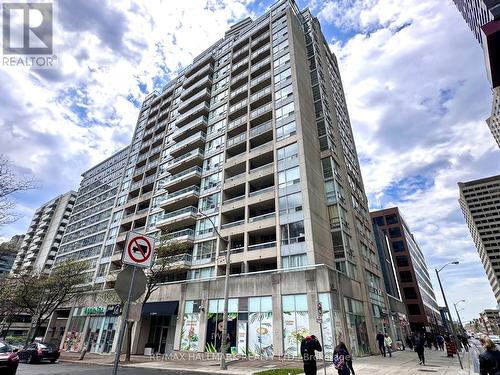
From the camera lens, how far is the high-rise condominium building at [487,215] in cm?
14450

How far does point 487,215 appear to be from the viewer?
507 feet

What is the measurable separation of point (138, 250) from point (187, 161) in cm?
3495

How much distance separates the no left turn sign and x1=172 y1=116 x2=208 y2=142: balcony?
38.2 meters

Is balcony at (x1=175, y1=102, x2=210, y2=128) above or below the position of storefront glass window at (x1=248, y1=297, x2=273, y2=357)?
above

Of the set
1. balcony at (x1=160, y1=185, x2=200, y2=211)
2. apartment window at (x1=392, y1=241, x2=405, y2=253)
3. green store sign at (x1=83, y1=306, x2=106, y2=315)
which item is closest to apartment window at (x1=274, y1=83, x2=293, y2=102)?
balcony at (x1=160, y1=185, x2=200, y2=211)

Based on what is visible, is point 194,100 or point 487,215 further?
point 487,215

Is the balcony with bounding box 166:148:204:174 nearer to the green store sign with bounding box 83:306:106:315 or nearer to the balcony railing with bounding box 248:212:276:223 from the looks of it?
the balcony railing with bounding box 248:212:276:223

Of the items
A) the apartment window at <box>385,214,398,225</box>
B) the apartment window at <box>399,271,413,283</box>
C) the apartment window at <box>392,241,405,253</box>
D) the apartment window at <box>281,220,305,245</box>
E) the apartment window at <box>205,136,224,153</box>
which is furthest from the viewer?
the apartment window at <box>385,214,398,225</box>

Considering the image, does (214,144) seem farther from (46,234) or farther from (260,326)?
(46,234)

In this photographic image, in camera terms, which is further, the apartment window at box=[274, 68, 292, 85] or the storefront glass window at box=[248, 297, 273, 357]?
the apartment window at box=[274, 68, 292, 85]

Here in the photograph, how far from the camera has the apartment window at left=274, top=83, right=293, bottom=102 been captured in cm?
3446

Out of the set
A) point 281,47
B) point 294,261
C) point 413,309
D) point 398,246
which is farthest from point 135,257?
point 398,246

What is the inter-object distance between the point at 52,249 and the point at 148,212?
58.7m

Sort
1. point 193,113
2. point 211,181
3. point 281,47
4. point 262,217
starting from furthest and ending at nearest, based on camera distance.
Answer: point 193,113 → point 281,47 → point 211,181 → point 262,217
